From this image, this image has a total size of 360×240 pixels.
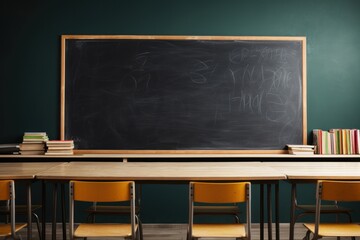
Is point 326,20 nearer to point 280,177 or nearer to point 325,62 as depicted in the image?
point 325,62

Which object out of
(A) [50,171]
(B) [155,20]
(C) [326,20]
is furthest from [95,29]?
(C) [326,20]

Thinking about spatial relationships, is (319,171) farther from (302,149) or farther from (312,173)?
(302,149)

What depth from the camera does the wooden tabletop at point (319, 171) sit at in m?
3.11

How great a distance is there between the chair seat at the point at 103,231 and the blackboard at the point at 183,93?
2.05 meters

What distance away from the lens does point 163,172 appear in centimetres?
329

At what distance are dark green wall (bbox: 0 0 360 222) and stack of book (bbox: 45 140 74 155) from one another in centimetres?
25

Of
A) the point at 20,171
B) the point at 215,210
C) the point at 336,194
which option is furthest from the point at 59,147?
the point at 336,194

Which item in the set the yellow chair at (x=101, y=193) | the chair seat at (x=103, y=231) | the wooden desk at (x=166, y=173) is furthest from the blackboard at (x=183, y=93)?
the yellow chair at (x=101, y=193)

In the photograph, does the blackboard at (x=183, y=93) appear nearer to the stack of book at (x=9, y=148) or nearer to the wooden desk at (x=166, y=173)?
the stack of book at (x=9, y=148)

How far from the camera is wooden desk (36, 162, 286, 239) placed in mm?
3064

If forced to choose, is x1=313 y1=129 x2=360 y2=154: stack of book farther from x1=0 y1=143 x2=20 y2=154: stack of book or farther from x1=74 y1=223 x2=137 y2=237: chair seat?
x1=0 y1=143 x2=20 y2=154: stack of book

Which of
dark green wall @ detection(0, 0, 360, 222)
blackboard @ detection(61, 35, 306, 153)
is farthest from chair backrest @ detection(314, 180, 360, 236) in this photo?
dark green wall @ detection(0, 0, 360, 222)

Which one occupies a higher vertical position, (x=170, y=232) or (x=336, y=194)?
(x=336, y=194)

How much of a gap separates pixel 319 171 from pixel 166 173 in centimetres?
124
